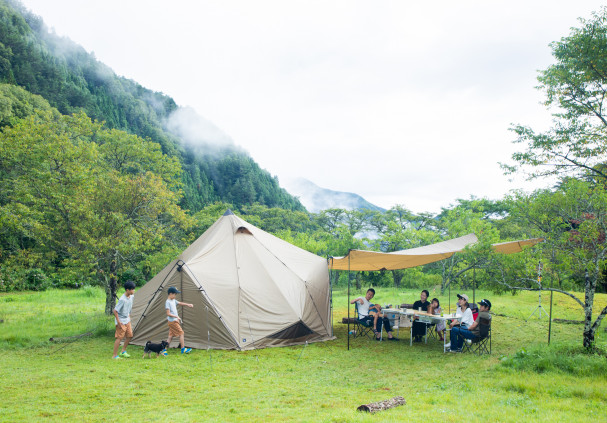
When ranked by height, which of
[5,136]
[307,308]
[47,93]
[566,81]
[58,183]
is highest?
[47,93]

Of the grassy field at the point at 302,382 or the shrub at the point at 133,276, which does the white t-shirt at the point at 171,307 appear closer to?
the grassy field at the point at 302,382

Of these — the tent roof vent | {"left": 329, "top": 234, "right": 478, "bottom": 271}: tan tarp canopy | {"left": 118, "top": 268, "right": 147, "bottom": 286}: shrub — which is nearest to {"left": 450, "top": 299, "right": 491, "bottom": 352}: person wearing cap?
{"left": 329, "top": 234, "right": 478, "bottom": 271}: tan tarp canopy

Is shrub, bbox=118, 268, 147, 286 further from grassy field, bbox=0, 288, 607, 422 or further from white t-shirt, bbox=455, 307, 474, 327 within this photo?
white t-shirt, bbox=455, 307, 474, 327

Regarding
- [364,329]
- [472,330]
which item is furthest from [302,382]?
[364,329]

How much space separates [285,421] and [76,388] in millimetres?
3072

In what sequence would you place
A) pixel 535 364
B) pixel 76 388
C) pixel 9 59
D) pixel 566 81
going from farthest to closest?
pixel 9 59 < pixel 566 81 < pixel 535 364 < pixel 76 388

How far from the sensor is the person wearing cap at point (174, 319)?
7520 mm

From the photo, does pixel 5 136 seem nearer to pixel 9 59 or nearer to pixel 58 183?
pixel 58 183

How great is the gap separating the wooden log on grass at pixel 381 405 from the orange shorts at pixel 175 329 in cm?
464

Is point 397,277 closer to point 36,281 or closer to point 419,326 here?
point 419,326

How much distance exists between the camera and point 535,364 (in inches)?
233

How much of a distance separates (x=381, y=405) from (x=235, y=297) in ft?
15.6

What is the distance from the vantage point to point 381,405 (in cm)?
417

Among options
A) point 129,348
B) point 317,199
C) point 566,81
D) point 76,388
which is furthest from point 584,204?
point 317,199
